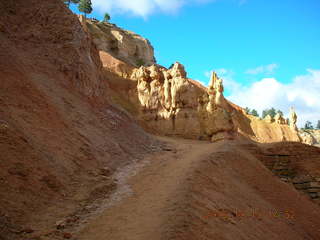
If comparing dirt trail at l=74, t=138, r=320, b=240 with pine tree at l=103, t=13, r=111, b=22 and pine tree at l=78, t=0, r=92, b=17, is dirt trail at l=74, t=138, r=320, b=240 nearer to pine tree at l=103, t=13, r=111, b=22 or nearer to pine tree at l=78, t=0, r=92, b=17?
pine tree at l=78, t=0, r=92, b=17

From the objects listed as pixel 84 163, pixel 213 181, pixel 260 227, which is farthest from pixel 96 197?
pixel 260 227

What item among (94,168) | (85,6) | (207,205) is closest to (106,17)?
(85,6)

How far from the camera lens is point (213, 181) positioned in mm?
10734

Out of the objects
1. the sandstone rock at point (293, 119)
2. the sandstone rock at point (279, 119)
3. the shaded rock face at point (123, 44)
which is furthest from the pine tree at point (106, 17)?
the sandstone rock at point (293, 119)

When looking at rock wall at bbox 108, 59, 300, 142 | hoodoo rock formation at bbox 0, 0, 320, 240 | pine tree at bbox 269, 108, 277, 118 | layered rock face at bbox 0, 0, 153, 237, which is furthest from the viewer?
pine tree at bbox 269, 108, 277, 118

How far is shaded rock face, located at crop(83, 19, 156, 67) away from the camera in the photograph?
5272 cm

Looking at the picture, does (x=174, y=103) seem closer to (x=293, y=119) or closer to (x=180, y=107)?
(x=180, y=107)

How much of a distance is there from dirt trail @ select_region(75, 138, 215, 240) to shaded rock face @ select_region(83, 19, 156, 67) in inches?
1666

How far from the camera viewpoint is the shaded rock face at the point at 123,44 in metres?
52.7

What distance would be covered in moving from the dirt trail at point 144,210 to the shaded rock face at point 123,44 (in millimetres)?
42315

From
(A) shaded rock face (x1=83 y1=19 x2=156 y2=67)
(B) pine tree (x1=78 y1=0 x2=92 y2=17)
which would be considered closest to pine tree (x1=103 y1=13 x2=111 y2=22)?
(B) pine tree (x1=78 y1=0 x2=92 y2=17)

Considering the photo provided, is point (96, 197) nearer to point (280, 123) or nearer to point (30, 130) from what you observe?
point (30, 130)

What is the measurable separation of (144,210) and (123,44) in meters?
51.8

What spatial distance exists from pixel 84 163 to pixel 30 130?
2.23 meters
